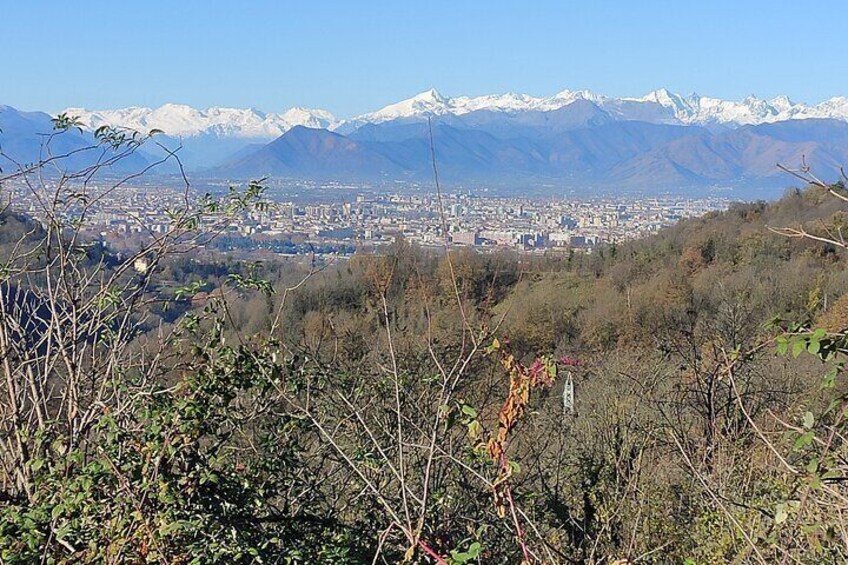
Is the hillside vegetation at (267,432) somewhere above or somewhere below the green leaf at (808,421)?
below

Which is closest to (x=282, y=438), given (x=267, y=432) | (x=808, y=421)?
(x=267, y=432)

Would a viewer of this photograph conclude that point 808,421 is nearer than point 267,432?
Yes

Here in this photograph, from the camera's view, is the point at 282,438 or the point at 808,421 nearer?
the point at 808,421

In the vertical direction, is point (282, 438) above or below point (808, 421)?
below

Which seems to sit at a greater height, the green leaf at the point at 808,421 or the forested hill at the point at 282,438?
the green leaf at the point at 808,421

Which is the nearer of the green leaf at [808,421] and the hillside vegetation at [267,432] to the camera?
the green leaf at [808,421]

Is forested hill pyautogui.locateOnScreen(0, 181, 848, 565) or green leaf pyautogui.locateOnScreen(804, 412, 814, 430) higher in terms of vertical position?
green leaf pyautogui.locateOnScreen(804, 412, 814, 430)

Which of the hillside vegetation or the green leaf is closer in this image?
the green leaf

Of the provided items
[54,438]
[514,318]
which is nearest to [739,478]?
[54,438]

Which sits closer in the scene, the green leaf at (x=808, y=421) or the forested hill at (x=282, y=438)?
the green leaf at (x=808, y=421)

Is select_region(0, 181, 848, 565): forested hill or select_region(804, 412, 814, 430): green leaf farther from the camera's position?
select_region(0, 181, 848, 565): forested hill

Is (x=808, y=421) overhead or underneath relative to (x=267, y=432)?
overhead

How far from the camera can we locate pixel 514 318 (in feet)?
Result: 83.9

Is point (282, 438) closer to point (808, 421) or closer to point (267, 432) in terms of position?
point (267, 432)
